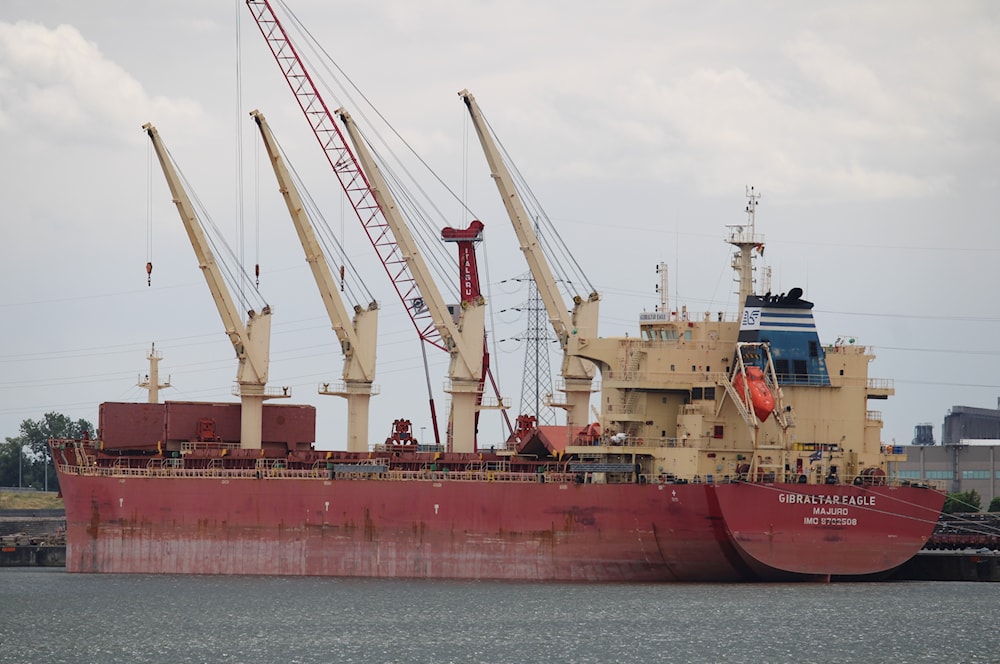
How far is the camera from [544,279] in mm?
68688

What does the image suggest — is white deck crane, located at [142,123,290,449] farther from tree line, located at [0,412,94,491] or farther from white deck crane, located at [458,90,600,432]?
tree line, located at [0,412,94,491]

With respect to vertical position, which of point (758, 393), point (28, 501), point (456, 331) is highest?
point (456, 331)

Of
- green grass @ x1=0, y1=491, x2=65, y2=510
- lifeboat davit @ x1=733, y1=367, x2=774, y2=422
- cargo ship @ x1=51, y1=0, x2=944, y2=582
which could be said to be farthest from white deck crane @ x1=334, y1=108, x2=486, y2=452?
green grass @ x1=0, y1=491, x2=65, y2=510

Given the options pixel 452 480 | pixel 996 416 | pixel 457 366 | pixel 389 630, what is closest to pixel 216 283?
pixel 457 366

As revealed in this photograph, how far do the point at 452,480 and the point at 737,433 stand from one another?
10.5 meters

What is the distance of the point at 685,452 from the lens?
2311 inches

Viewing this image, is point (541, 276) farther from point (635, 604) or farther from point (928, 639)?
point (928, 639)

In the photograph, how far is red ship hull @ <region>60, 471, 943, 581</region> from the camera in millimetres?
56469

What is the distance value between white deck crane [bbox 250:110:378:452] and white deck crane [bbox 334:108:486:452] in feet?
9.05

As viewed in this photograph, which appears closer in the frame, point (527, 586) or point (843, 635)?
point (843, 635)

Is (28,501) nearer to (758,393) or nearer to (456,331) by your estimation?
(456,331)

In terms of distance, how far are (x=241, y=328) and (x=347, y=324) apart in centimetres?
431

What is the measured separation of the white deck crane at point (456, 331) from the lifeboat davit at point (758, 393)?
14.3 meters

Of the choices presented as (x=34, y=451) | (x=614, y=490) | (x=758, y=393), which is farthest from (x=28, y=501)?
(x=758, y=393)
